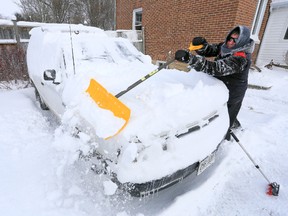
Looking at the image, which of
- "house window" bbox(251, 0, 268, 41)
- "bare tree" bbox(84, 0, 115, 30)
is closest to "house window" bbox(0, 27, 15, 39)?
"house window" bbox(251, 0, 268, 41)

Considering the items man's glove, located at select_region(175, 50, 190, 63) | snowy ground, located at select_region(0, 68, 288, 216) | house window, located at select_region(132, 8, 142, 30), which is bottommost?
snowy ground, located at select_region(0, 68, 288, 216)

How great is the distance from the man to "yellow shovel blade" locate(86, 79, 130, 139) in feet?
3.03

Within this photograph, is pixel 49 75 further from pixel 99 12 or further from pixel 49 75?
pixel 99 12

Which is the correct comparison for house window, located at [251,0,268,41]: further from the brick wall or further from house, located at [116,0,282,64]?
the brick wall

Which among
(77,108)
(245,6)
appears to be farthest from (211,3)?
(77,108)

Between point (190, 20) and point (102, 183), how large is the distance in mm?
7136

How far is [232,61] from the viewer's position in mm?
2424

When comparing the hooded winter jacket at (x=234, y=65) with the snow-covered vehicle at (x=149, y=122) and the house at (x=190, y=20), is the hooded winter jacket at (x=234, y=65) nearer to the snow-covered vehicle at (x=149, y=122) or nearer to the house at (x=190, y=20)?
the snow-covered vehicle at (x=149, y=122)

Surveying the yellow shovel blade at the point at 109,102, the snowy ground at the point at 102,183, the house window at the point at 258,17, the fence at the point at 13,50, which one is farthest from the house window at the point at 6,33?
the house window at the point at 258,17

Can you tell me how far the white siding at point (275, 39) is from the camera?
7.64 metres

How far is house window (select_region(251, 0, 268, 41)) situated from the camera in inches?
289

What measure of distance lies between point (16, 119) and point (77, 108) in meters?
2.28

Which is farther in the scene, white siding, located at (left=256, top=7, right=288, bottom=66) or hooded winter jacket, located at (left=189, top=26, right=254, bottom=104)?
white siding, located at (left=256, top=7, right=288, bottom=66)

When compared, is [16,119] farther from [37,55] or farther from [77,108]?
[77,108]
